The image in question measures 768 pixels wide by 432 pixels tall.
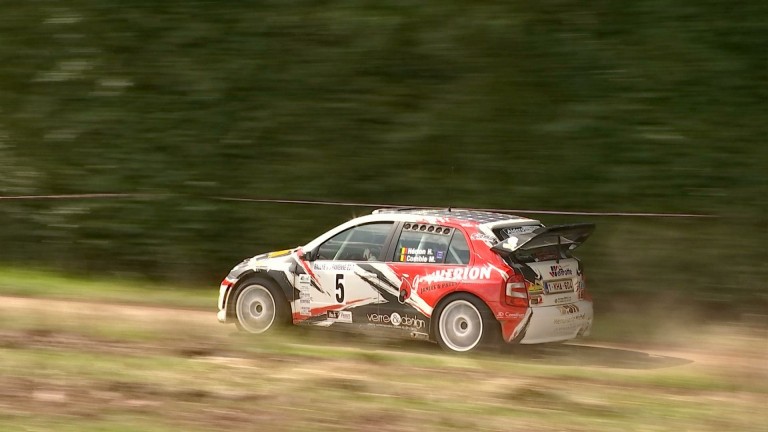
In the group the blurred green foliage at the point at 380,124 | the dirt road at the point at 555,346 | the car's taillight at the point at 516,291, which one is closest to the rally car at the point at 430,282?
the car's taillight at the point at 516,291

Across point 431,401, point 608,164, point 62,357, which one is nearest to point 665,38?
point 608,164

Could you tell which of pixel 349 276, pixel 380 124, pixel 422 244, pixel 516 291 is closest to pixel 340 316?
pixel 349 276

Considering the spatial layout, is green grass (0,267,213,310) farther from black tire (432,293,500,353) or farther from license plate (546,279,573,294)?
license plate (546,279,573,294)

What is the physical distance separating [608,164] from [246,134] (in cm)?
473

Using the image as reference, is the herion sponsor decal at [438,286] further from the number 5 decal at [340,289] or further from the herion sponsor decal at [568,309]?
the herion sponsor decal at [568,309]

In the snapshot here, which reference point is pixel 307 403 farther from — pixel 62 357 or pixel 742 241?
pixel 742 241

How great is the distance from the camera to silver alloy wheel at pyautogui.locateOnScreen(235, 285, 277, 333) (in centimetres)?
1108

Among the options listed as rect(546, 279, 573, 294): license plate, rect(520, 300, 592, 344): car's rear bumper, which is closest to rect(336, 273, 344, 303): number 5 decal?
rect(520, 300, 592, 344): car's rear bumper

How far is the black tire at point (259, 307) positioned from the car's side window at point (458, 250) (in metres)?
1.80

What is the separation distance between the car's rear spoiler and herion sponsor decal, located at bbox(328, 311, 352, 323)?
1.60 m

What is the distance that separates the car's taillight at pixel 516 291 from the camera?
9867 mm

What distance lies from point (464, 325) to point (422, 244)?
901 mm

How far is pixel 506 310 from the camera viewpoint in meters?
9.85

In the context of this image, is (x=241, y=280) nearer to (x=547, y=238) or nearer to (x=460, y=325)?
(x=460, y=325)
